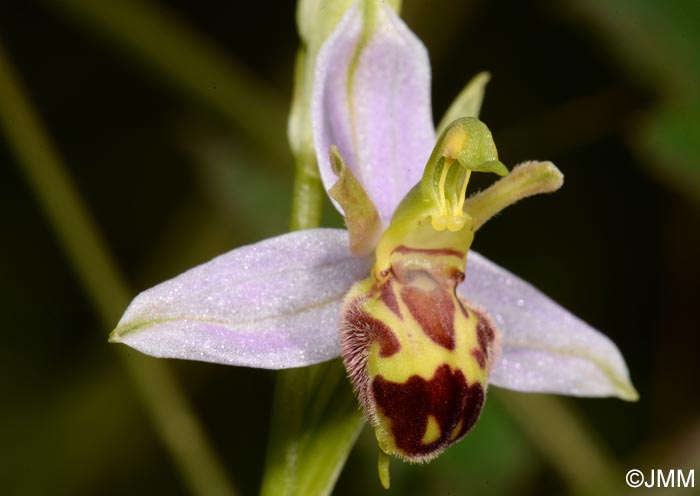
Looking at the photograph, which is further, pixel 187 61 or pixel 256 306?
pixel 187 61

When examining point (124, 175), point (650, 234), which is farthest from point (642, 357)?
point (124, 175)

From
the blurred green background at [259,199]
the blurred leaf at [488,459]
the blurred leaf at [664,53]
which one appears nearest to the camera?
the blurred leaf at [488,459]

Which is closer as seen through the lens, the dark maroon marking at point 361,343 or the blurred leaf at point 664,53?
the dark maroon marking at point 361,343

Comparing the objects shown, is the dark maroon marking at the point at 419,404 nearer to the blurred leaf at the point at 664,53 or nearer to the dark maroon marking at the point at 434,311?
the dark maroon marking at the point at 434,311

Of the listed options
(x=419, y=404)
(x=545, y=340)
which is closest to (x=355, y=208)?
(x=419, y=404)

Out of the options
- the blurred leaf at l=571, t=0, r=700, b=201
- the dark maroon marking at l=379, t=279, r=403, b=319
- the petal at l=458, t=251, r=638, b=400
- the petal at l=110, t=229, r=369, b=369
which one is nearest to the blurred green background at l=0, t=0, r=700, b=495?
the blurred leaf at l=571, t=0, r=700, b=201

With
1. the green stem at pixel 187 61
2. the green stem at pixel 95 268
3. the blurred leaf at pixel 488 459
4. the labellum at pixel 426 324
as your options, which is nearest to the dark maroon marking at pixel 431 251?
the labellum at pixel 426 324

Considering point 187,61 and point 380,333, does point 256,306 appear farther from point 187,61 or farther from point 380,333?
point 187,61
